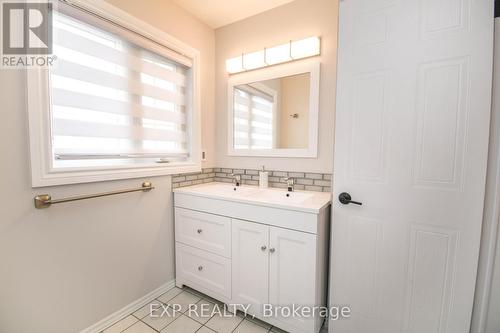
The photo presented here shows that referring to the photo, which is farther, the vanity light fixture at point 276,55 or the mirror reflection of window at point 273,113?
the mirror reflection of window at point 273,113

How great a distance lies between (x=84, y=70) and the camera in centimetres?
142

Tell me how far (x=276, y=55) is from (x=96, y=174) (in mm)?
1684

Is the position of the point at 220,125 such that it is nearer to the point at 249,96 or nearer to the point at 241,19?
the point at 249,96

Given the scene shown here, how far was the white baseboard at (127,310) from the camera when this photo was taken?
148cm

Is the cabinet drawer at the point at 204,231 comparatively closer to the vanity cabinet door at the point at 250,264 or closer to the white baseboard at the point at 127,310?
the vanity cabinet door at the point at 250,264

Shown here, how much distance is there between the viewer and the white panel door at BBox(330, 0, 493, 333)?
1.05m

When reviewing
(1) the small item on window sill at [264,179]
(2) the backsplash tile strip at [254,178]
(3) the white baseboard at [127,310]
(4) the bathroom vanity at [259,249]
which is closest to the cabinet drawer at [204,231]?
(4) the bathroom vanity at [259,249]

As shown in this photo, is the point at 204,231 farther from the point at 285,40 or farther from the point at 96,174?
the point at 285,40

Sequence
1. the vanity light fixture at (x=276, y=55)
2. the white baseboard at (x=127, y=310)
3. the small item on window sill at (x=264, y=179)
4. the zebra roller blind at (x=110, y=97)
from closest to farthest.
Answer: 1. the zebra roller blind at (x=110, y=97)
2. the white baseboard at (x=127, y=310)
3. the vanity light fixture at (x=276, y=55)
4. the small item on window sill at (x=264, y=179)

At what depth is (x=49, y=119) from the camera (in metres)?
1.22

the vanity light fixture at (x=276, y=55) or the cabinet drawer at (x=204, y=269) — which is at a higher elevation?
the vanity light fixture at (x=276, y=55)

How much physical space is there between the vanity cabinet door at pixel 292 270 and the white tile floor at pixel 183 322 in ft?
0.83

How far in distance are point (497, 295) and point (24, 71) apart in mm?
2621

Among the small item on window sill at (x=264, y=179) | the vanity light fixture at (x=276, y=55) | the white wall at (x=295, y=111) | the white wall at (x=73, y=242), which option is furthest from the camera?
the small item on window sill at (x=264, y=179)
